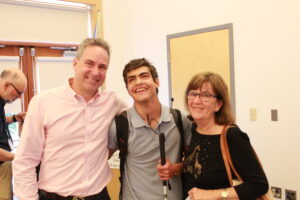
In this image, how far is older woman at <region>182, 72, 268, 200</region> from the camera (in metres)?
1.24

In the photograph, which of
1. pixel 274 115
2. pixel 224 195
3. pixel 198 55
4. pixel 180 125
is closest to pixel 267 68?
pixel 274 115

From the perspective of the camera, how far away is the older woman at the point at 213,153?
4.05ft

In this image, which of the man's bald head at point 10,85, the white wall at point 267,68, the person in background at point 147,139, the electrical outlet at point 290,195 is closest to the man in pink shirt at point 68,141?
the person in background at point 147,139

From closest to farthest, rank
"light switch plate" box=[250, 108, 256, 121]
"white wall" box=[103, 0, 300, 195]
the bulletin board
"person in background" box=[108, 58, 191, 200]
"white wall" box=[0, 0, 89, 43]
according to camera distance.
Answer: "person in background" box=[108, 58, 191, 200], "white wall" box=[103, 0, 300, 195], "light switch plate" box=[250, 108, 256, 121], the bulletin board, "white wall" box=[0, 0, 89, 43]

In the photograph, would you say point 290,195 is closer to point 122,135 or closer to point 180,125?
point 180,125

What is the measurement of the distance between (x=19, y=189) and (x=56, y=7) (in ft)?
9.87

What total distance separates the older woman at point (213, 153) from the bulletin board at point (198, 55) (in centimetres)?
187

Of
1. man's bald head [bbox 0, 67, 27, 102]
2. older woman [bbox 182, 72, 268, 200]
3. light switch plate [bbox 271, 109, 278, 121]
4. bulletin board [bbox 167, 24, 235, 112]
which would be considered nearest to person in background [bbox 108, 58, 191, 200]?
older woman [bbox 182, 72, 268, 200]

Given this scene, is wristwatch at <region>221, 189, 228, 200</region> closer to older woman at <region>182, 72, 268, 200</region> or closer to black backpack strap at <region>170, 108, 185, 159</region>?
older woman at <region>182, 72, 268, 200</region>

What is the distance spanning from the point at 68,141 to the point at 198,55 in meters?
2.36

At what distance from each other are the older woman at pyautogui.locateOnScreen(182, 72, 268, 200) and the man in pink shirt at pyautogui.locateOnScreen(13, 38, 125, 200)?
50cm

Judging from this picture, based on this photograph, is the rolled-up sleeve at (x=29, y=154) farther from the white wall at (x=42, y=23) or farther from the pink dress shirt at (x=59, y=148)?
the white wall at (x=42, y=23)

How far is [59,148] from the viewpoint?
1.51m

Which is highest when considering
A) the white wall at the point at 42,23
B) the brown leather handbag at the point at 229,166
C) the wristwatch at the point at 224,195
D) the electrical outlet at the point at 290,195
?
the white wall at the point at 42,23
